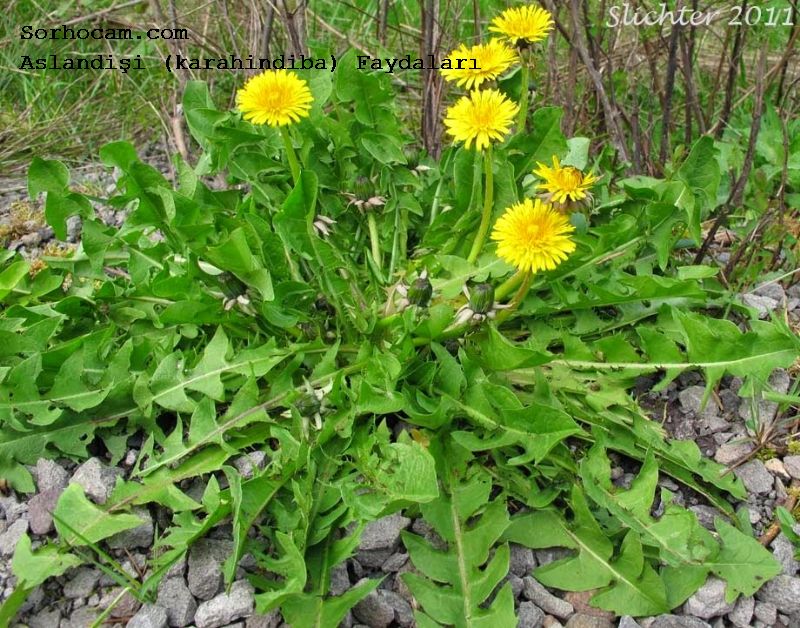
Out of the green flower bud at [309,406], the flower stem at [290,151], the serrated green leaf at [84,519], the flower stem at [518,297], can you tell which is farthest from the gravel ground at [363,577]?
the flower stem at [290,151]

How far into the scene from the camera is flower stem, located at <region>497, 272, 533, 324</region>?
82.6 inches

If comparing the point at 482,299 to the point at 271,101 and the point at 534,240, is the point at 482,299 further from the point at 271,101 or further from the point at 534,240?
the point at 271,101

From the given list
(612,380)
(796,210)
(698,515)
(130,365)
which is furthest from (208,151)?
(796,210)

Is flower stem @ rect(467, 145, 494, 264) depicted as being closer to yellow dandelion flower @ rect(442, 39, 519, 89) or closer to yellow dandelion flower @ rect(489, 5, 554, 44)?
yellow dandelion flower @ rect(442, 39, 519, 89)

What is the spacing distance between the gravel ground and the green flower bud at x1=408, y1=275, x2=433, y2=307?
1.95 feet

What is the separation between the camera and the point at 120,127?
13.2ft

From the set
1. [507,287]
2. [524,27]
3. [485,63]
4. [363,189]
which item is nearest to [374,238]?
[363,189]

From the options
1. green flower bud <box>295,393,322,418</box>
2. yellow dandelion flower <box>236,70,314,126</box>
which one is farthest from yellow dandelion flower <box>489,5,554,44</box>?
green flower bud <box>295,393,322,418</box>

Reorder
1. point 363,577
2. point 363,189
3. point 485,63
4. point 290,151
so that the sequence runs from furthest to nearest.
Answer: point 363,189 < point 290,151 < point 485,63 < point 363,577

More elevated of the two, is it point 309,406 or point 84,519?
point 309,406

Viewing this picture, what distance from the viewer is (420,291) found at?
2258mm

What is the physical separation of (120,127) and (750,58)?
10.5 ft

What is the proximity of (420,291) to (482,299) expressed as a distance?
0.61 ft

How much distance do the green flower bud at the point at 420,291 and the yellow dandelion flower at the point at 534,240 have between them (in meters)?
0.36
